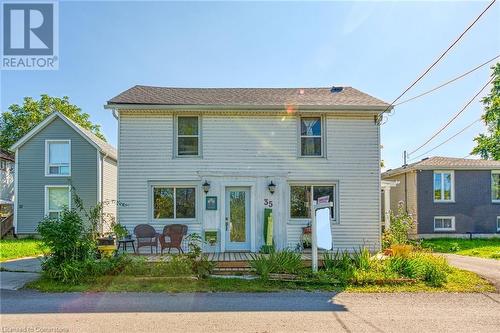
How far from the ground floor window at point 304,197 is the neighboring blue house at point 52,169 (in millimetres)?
11854

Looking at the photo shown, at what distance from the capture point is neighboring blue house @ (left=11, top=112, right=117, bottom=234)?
19188 millimetres

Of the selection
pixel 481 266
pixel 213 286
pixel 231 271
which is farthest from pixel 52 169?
pixel 481 266

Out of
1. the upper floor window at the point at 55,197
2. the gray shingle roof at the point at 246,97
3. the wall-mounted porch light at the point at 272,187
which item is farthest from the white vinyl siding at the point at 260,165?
the upper floor window at the point at 55,197

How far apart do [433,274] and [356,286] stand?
1.93m

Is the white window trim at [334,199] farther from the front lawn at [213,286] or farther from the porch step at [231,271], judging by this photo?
the front lawn at [213,286]

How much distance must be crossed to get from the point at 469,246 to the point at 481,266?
5383 millimetres

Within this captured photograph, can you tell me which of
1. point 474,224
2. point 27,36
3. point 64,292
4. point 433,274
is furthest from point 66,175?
point 474,224

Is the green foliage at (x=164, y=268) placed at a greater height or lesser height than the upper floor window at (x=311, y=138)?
lesser

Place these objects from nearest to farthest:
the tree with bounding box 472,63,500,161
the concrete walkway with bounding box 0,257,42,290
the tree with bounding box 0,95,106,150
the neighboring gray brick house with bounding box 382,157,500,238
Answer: the concrete walkway with bounding box 0,257,42,290 → the tree with bounding box 472,63,500,161 → the neighboring gray brick house with bounding box 382,157,500,238 → the tree with bounding box 0,95,106,150

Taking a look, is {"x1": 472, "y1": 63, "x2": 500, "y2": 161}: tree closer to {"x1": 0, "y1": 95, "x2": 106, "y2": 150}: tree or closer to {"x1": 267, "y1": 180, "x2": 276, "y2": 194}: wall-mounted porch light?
{"x1": 267, "y1": 180, "x2": 276, "y2": 194}: wall-mounted porch light

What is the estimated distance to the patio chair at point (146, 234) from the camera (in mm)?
11331

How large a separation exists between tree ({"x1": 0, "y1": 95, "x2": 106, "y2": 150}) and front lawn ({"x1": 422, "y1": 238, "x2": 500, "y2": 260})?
33826 mm

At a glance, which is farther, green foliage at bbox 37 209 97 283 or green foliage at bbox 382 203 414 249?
green foliage at bbox 382 203 414 249

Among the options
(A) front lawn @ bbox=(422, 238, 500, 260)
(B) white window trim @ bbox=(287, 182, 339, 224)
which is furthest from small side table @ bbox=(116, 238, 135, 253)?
(A) front lawn @ bbox=(422, 238, 500, 260)
